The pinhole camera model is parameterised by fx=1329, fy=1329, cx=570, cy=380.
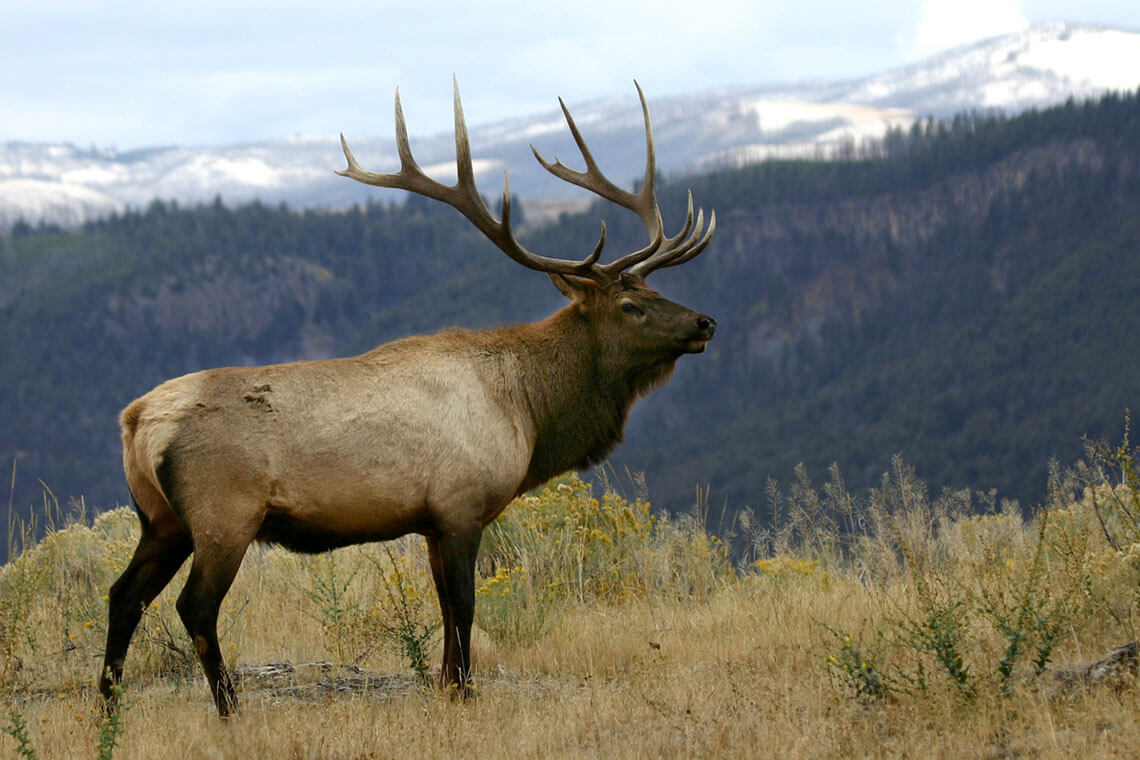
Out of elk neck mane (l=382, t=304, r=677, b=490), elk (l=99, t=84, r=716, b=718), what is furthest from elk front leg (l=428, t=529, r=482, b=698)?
elk neck mane (l=382, t=304, r=677, b=490)

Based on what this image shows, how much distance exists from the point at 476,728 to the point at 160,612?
112 inches

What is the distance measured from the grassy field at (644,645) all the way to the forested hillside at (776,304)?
3197 inches

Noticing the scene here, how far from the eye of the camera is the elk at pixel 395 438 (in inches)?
241

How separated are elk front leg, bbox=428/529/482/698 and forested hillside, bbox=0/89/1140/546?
3318 inches

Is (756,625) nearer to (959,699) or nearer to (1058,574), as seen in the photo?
(1058,574)

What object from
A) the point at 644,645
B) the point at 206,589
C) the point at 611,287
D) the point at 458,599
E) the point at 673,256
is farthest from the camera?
the point at 673,256

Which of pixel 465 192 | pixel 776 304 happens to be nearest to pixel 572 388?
pixel 465 192

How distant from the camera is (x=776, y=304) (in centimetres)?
14738

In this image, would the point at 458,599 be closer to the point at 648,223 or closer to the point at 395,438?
the point at 395,438

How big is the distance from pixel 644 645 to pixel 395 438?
211 cm

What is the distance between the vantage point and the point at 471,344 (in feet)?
24.0

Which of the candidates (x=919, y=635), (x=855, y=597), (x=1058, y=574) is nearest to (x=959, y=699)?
(x=919, y=635)

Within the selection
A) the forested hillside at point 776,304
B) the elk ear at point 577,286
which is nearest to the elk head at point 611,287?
the elk ear at point 577,286

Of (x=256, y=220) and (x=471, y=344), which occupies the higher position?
(x=471, y=344)
